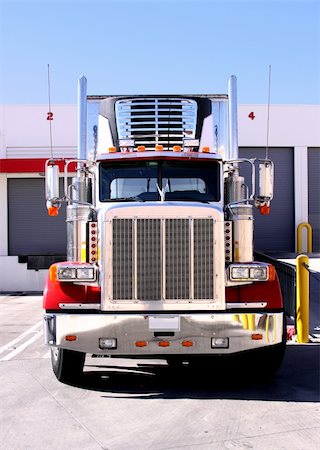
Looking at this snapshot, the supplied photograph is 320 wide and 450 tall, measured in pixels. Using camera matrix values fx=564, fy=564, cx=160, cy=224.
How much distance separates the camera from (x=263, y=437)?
4.91 meters

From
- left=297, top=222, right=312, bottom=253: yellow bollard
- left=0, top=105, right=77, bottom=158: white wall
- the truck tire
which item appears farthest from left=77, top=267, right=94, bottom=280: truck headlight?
left=297, top=222, right=312, bottom=253: yellow bollard

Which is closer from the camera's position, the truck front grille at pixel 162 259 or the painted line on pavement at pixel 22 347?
the truck front grille at pixel 162 259

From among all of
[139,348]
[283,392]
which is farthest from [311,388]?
[139,348]

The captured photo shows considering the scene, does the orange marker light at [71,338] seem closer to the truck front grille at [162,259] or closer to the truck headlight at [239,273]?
the truck front grille at [162,259]

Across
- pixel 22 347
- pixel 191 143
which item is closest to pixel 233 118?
pixel 191 143

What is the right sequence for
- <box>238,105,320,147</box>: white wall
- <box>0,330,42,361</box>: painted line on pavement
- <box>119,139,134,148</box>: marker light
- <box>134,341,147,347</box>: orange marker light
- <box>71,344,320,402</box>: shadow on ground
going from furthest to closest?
<box>238,105,320,147</box>: white wall < <box>0,330,42,361</box>: painted line on pavement < <box>119,139,134,148</box>: marker light < <box>71,344,320,402</box>: shadow on ground < <box>134,341,147,347</box>: orange marker light

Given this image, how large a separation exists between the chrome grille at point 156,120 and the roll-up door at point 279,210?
13.2m

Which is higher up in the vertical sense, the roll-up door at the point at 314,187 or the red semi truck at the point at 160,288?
the roll-up door at the point at 314,187

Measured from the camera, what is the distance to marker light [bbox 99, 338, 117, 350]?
599 centimetres

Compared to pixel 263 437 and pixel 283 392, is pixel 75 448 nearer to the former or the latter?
pixel 263 437

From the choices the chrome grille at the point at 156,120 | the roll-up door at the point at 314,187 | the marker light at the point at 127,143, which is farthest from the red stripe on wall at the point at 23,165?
the marker light at the point at 127,143

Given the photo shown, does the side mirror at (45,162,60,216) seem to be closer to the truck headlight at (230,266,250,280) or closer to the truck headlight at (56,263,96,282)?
the truck headlight at (56,263,96,282)

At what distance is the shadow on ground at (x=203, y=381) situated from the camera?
6242 millimetres

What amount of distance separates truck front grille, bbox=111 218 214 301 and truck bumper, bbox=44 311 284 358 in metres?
0.25
